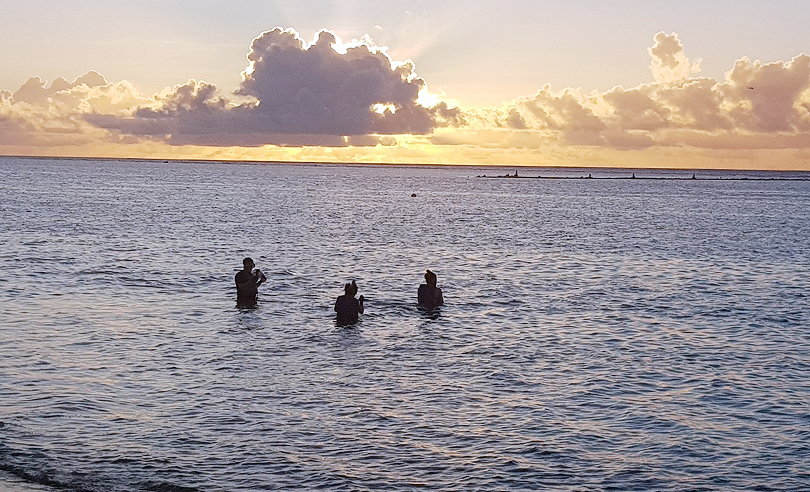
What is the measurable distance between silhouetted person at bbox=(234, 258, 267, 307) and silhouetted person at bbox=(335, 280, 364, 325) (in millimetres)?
5199

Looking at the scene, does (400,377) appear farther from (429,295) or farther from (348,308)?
(429,295)

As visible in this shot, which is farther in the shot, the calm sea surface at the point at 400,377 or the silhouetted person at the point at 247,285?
the silhouetted person at the point at 247,285

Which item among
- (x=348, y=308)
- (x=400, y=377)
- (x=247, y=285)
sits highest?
(x=247, y=285)

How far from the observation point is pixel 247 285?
36500mm

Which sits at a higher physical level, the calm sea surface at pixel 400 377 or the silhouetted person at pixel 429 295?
the silhouetted person at pixel 429 295

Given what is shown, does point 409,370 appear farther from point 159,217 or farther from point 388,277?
point 159,217

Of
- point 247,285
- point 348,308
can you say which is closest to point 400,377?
point 348,308

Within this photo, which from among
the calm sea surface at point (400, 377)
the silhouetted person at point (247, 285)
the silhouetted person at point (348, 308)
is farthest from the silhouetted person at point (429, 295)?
the silhouetted person at point (247, 285)

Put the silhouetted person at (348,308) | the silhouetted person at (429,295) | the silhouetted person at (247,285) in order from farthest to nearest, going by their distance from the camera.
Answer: the silhouetted person at (429,295) < the silhouetted person at (247,285) < the silhouetted person at (348,308)

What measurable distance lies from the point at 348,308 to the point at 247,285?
5766 millimetres

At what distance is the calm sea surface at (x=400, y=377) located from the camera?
58.6 ft

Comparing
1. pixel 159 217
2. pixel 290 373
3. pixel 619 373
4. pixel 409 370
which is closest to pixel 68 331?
pixel 290 373

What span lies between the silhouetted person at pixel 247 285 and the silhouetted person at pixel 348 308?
5199 mm

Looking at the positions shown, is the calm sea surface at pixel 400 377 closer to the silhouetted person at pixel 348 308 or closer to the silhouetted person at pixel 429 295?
the silhouetted person at pixel 348 308
